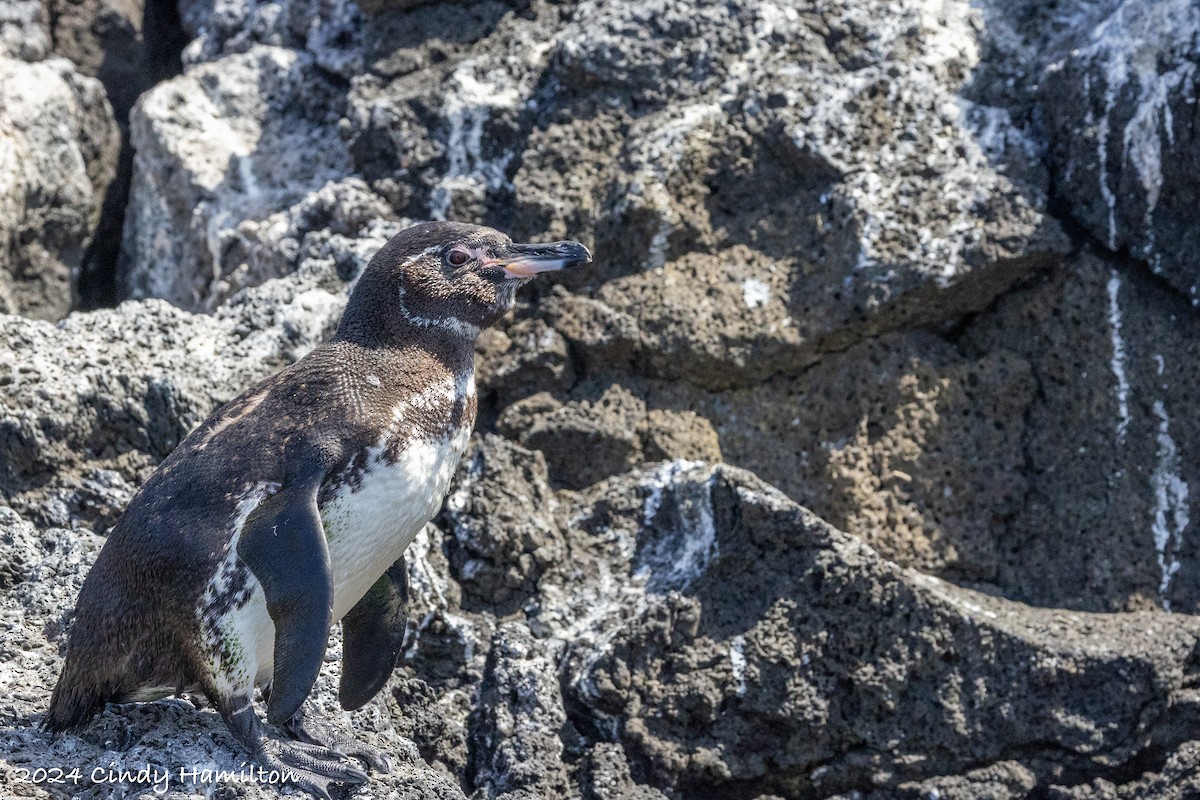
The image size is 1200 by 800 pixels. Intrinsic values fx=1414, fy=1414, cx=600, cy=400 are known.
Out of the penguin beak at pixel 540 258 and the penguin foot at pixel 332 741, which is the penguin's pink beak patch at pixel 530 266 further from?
the penguin foot at pixel 332 741

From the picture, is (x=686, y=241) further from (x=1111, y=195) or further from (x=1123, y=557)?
(x=1123, y=557)

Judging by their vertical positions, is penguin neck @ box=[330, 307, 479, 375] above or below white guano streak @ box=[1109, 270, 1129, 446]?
below

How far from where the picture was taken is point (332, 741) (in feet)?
13.8

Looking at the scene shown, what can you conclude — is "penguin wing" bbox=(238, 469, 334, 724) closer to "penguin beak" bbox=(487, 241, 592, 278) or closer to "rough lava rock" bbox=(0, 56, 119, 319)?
"penguin beak" bbox=(487, 241, 592, 278)

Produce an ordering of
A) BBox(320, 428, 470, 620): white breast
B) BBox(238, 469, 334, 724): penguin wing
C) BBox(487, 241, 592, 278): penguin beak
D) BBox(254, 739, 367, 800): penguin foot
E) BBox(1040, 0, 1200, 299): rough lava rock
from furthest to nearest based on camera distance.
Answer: BBox(1040, 0, 1200, 299): rough lava rock < BBox(487, 241, 592, 278): penguin beak < BBox(320, 428, 470, 620): white breast < BBox(254, 739, 367, 800): penguin foot < BBox(238, 469, 334, 724): penguin wing

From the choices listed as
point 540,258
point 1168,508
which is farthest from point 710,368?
point 1168,508

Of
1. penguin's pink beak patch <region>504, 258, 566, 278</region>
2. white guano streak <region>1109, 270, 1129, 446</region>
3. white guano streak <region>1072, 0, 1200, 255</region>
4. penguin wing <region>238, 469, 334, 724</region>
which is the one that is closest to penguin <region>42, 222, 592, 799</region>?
penguin wing <region>238, 469, 334, 724</region>

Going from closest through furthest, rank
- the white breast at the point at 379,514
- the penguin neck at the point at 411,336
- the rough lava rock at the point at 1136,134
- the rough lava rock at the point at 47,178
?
the white breast at the point at 379,514 < the penguin neck at the point at 411,336 < the rough lava rock at the point at 1136,134 < the rough lava rock at the point at 47,178

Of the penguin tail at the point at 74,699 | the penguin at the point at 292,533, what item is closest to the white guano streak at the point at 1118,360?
the penguin at the point at 292,533

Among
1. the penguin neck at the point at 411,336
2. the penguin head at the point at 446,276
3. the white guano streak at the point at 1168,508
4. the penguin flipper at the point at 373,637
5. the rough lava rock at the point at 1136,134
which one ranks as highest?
the rough lava rock at the point at 1136,134

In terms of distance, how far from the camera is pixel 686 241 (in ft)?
19.4

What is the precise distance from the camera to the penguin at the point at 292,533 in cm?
380

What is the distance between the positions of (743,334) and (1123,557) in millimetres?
1700

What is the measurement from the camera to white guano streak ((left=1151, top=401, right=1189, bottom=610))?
5406mm
